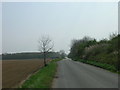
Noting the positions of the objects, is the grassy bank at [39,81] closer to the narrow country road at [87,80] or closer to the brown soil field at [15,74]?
the narrow country road at [87,80]

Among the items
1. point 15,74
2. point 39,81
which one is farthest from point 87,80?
point 15,74

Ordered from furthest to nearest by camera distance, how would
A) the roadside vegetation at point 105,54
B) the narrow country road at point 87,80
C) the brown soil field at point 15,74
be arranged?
the roadside vegetation at point 105,54
the brown soil field at point 15,74
the narrow country road at point 87,80

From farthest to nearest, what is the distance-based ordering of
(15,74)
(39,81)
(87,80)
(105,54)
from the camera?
(105,54) → (15,74) → (87,80) → (39,81)

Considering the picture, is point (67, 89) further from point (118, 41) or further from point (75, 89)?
point (118, 41)

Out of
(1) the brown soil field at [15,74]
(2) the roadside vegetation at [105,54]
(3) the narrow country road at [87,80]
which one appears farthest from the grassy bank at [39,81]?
(2) the roadside vegetation at [105,54]

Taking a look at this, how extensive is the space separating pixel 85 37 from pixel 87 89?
141394mm

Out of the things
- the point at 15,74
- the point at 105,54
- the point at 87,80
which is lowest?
the point at 15,74

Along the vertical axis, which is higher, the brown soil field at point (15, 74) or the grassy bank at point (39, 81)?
the grassy bank at point (39, 81)

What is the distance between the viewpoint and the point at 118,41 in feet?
114

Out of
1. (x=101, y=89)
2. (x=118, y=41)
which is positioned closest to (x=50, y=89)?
(x=101, y=89)

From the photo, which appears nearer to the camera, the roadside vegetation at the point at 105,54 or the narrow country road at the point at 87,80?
the narrow country road at the point at 87,80

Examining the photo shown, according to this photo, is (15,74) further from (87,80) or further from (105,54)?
(105,54)

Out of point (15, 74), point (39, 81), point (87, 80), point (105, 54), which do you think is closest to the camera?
point (39, 81)

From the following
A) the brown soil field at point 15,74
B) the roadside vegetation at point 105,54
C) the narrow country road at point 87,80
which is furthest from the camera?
the roadside vegetation at point 105,54
